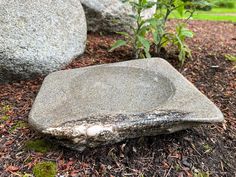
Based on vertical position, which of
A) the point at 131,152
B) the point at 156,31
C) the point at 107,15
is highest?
the point at 156,31

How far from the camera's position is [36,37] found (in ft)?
9.62

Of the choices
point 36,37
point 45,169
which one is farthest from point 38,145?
point 36,37

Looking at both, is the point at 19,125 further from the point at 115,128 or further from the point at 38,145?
the point at 115,128

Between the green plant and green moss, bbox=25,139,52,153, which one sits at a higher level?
the green plant

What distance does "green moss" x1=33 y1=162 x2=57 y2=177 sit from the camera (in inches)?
73.0

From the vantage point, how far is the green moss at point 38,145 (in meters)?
2.02

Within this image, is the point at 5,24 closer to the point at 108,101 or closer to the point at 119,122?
the point at 108,101

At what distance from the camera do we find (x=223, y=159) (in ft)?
7.18

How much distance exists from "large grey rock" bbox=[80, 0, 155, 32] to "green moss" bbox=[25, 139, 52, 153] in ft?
7.97

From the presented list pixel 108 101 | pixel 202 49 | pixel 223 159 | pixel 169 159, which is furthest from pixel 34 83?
pixel 202 49

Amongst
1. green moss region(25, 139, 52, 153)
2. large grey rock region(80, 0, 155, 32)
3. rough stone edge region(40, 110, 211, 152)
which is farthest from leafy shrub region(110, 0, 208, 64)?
green moss region(25, 139, 52, 153)

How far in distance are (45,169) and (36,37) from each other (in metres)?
1.49

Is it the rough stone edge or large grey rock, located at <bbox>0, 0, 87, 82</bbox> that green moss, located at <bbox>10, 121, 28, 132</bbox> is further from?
large grey rock, located at <bbox>0, 0, 87, 82</bbox>

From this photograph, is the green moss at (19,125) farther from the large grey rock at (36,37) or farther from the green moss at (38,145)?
the large grey rock at (36,37)
